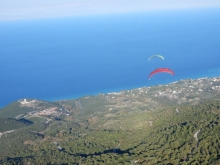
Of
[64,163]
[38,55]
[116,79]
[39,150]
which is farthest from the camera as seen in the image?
[38,55]

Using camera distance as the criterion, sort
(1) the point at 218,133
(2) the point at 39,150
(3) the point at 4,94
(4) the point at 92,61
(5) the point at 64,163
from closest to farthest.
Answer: (1) the point at 218,133 → (5) the point at 64,163 → (2) the point at 39,150 → (3) the point at 4,94 → (4) the point at 92,61

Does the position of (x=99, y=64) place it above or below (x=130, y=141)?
above

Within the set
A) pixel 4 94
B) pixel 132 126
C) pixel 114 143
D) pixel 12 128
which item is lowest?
pixel 114 143

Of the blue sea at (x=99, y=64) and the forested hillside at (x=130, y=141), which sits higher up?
the blue sea at (x=99, y=64)

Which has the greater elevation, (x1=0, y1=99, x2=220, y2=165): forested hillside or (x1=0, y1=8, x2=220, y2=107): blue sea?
(x1=0, y1=8, x2=220, y2=107): blue sea

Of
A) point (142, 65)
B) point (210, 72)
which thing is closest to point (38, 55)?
point (142, 65)

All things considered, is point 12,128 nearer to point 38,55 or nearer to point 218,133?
point 218,133

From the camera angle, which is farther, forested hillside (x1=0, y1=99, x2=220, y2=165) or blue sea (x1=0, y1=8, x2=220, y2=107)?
blue sea (x1=0, y1=8, x2=220, y2=107)

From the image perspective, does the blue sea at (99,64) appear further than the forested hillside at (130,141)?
Yes

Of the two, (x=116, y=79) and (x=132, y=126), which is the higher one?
(x=116, y=79)

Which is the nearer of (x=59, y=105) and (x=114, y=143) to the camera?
(x=114, y=143)

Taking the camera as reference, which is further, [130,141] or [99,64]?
[99,64]
